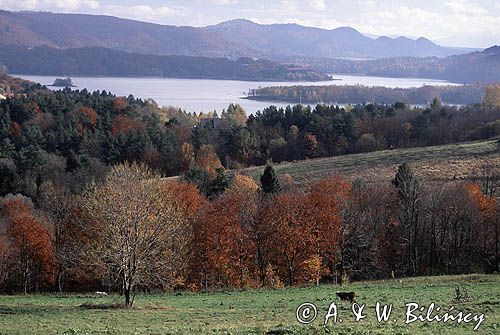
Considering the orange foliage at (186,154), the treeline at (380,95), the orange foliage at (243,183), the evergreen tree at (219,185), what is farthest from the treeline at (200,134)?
the treeline at (380,95)

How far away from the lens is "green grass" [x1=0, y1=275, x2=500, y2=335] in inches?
565

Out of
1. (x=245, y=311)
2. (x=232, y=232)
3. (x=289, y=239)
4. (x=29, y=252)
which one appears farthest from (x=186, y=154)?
(x=245, y=311)

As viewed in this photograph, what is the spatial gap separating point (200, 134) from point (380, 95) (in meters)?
95.6

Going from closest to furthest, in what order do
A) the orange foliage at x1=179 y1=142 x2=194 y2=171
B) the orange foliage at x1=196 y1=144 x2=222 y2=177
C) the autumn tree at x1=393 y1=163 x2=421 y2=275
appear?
the autumn tree at x1=393 y1=163 x2=421 y2=275 → the orange foliage at x1=196 y1=144 x2=222 y2=177 → the orange foliage at x1=179 y1=142 x2=194 y2=171

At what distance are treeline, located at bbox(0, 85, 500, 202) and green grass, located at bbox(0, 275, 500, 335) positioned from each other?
41804 millimetres

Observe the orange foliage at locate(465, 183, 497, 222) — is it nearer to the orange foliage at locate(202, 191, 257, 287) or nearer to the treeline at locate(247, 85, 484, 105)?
the orange foliage at locate(202, 191, 257, 287)

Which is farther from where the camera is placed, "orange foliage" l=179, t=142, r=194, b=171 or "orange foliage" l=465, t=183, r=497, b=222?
"orange foliage" l=179, t=142, r=194, b=171

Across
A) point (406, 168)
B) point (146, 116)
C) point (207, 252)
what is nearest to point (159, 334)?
point (207, 252)

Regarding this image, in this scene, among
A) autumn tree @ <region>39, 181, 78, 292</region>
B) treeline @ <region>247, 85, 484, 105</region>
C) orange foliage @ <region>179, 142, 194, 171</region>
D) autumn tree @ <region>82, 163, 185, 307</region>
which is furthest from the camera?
treeline @ <region>247, 85, 484, 105</region>

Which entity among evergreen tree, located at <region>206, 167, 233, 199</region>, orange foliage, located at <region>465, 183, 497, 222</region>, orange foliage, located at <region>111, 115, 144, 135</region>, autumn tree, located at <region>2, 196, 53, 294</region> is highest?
orange foliage, located at <region>111, 115, 144, 135</region>

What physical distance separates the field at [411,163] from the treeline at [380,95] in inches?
3480

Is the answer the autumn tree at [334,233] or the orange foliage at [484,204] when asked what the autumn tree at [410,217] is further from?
the autumn tree at [334,233]

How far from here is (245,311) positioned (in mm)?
18984

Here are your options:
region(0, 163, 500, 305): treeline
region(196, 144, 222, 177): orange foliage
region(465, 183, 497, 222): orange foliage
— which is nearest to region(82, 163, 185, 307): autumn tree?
region(0, 163, 500, 305): treeline
